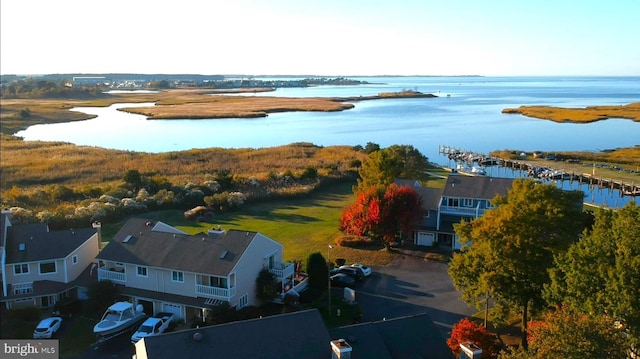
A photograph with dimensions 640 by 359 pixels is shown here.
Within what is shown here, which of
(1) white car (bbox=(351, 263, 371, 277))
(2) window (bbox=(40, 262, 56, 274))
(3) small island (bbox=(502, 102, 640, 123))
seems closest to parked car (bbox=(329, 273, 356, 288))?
(1) white car (bbox=(351, 263, 371, 277))

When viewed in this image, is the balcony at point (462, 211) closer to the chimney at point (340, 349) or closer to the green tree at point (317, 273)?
the green tree at point (317, 273)

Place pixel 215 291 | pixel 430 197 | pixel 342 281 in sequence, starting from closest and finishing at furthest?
pixel 215 291, pixel 342 281, pixel 430 197

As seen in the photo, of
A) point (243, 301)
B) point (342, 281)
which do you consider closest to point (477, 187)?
point (342, 281)

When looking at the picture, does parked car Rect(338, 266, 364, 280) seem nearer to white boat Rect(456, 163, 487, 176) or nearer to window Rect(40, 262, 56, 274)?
window Rect(40, 262, 56, 274)

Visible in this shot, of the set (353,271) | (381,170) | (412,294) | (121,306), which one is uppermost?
Result: (381,170)

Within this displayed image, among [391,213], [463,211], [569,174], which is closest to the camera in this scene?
[391,213]

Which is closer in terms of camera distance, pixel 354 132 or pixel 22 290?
pixel 22 290

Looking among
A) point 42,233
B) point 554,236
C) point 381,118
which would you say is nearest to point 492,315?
point 554,236

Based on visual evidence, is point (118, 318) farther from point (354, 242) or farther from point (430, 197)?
point (430, 197)
